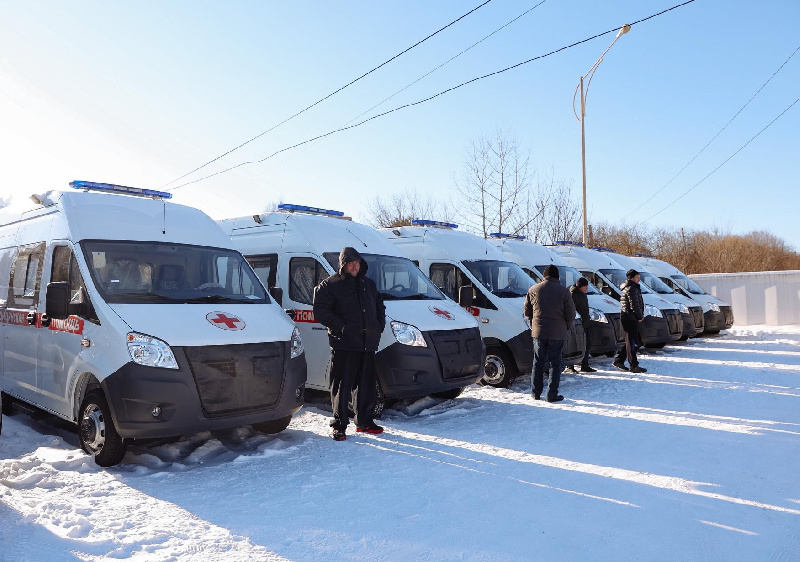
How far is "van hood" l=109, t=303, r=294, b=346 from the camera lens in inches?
209

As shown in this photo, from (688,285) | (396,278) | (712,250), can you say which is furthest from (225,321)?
(712,250)

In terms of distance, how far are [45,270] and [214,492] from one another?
318 centimetres

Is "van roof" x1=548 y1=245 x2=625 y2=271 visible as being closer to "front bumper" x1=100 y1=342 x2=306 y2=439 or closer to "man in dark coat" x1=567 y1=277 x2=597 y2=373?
"man in dark coat" x1=567 y1=277 x2=597 y2=373

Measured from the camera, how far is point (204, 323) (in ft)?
18.2

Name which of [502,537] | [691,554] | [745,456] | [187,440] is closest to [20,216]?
[187,440]

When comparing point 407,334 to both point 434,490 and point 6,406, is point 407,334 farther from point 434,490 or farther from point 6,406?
point 6,406

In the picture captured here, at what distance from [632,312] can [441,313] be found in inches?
192

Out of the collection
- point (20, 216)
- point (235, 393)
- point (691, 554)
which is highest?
point (20, 216)

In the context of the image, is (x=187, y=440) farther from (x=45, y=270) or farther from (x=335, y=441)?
(x=45, y=270)

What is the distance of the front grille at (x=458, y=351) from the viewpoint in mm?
7438

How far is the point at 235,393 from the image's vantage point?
5.53 metres

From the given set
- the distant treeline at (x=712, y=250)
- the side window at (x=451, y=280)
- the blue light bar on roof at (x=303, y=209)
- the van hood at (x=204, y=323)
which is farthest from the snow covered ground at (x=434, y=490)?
the distant treeline at (x=712, y=250)

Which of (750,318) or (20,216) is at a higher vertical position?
(20,216)

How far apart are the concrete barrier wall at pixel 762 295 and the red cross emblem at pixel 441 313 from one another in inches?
728
